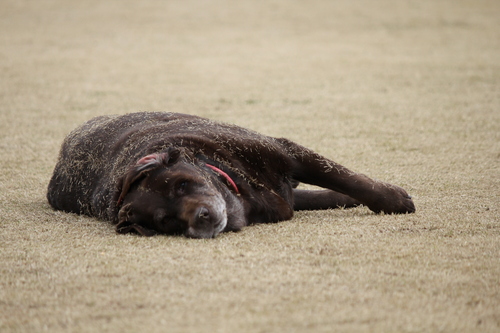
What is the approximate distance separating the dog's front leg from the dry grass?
0.14 meters

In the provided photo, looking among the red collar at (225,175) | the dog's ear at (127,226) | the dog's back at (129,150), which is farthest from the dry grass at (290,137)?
the red collar at (225,175)

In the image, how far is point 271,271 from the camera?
3.78 m

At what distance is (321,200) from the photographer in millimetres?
5621

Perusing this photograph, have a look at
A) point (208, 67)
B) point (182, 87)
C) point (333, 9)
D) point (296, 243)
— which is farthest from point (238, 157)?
point (333, 9)

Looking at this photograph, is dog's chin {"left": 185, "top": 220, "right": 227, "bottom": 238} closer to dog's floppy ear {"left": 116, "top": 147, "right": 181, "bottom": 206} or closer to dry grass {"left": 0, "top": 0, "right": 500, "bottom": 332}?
dry grass {"left": 0, "top": 0, "right": 500, "bottom": 332}

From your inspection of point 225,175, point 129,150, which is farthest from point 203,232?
point 129,150

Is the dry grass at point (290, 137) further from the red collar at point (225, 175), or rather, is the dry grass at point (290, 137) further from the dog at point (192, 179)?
the red collar at point (225, 175)

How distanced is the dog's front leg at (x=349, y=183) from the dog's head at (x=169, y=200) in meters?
0.86

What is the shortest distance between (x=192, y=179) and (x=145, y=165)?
1.07ft

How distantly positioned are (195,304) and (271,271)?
600mm

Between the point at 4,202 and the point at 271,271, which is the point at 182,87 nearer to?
the point at 4,202

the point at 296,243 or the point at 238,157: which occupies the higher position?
the point at 238,157

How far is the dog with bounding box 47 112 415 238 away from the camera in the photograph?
452 cm

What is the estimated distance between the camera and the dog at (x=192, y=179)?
4520 mm
